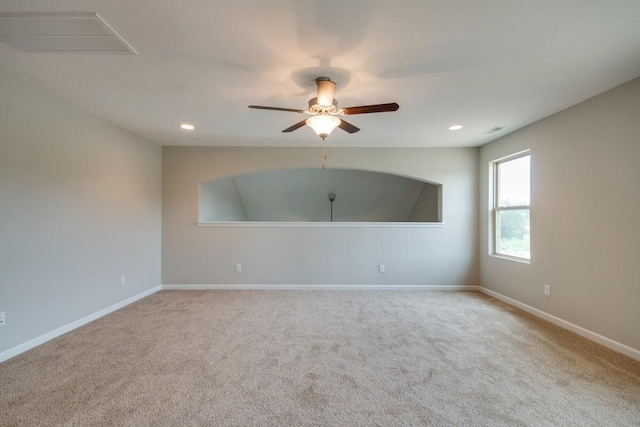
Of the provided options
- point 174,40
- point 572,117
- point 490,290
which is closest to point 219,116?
point 174,40

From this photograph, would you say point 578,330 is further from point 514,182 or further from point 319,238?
point 319,238

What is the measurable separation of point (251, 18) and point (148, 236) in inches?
141

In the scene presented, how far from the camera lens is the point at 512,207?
→ 12.1 feet

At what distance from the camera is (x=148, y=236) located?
402 centimetres

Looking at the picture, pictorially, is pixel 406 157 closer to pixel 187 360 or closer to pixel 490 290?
pixel 490 290

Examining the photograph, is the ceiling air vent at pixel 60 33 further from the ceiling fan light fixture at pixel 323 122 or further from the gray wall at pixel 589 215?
the gray wall at pixel 589 215

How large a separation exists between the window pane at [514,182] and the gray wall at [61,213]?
17.1 ft

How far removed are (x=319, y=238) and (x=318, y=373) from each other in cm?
253

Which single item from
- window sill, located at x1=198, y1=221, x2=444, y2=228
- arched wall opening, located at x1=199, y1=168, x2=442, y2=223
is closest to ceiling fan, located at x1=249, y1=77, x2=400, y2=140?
window sill, located at x1=198, y1=221, x2=444, y2=228

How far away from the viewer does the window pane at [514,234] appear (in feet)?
11.5

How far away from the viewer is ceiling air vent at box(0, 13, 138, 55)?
1539 mm

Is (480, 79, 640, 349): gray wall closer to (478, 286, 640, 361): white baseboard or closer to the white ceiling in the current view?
(478, 286, 640, 361): white baseboard

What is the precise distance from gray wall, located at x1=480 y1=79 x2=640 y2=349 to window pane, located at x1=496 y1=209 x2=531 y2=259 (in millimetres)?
205

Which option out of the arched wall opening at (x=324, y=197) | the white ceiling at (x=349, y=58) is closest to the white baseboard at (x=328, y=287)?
the arched wall opening at (x=324, y=197)
